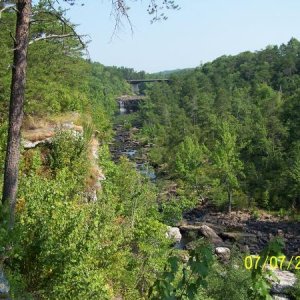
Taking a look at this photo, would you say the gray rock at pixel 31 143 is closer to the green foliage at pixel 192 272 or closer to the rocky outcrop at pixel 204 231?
the green foliage at pixel 192 272

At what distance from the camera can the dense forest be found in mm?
7449

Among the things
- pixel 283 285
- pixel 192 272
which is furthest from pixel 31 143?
pixel 283 285

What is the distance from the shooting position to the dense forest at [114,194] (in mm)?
7449

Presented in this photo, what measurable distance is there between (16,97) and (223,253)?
23.7 meters

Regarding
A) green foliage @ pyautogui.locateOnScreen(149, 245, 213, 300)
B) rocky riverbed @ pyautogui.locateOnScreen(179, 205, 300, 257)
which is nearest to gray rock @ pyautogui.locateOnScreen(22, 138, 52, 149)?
green foliage @ pyautogui.locateOnScreen(149, 245, 213, 300)

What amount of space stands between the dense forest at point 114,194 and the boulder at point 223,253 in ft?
3.93

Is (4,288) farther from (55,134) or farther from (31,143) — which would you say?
(55,134)

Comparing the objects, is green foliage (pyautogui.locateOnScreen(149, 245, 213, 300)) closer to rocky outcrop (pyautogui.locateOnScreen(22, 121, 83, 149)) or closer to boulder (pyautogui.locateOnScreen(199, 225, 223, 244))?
rocky outcrop (pyautogui.locateOnScreen(22, 121, 83, 149))

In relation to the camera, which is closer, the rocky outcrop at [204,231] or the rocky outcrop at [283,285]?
the rocky outcrop at [283,285]

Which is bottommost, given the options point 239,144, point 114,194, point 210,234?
point 210,234

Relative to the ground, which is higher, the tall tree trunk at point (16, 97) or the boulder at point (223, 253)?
the tall tree trunk at point (16, 97)

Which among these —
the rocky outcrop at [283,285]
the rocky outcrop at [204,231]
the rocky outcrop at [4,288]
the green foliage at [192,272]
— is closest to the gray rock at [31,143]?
the rocky outcrop at [4,288]

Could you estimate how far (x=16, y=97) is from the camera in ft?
25.2

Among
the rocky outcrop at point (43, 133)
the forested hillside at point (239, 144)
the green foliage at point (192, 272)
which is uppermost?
the rocky outcrop at point (43, 133)
